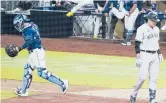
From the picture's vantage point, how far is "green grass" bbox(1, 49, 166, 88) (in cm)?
1417

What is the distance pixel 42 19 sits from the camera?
84.7 ft

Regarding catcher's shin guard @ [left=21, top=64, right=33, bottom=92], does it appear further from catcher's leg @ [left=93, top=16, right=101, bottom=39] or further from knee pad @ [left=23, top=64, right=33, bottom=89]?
catcher's leg @ [left=93, top=16, right=101, bottom=39]

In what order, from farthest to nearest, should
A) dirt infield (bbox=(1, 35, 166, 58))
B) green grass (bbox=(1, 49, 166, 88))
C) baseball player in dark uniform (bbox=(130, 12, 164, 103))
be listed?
dirt infield (bbox=(1, 35, 166, 58)) < green grass (bbox=(1, 49, 166, 88)) < baseball player in dark uniform (bbox=(130, 12, 164, 103))

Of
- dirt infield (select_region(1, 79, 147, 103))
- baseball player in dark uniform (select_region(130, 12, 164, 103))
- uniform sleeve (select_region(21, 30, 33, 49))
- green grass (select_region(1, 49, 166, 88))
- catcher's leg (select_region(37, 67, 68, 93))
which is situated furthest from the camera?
green grass (select_region(1, 49, 166, 88))

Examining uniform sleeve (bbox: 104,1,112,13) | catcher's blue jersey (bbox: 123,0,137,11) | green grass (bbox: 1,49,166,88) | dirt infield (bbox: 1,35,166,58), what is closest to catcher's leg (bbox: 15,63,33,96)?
green grass (bbox: 1,49,166,88)

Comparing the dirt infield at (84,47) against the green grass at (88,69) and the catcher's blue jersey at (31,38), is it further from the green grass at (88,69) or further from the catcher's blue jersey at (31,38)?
the catcher's blue jersey at (31,38)

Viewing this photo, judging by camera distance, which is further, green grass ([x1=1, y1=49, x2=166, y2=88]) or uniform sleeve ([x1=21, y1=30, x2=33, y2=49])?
green grass ([x1=1, y1=49, x2=166, y2=88])

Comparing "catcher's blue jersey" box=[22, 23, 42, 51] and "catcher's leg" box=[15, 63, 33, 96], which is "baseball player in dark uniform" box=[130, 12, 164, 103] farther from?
"catcher's leg" box=[15, 63, 33, 96]

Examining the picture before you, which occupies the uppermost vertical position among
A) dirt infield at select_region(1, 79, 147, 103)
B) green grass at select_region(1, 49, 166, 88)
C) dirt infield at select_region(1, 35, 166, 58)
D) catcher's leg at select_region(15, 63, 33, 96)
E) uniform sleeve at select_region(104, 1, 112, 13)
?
uniform sleeve at select_region(104, 1, 112, 13)

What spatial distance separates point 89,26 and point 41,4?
3028 millimetres

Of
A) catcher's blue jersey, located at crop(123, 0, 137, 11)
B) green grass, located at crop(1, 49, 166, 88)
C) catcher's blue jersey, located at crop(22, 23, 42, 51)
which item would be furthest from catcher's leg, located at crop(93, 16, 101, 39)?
catcher's blue jersey, located at crop(22, 23, 42, 51)

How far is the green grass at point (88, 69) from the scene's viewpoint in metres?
14.2

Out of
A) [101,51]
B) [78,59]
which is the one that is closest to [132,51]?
[101,51]

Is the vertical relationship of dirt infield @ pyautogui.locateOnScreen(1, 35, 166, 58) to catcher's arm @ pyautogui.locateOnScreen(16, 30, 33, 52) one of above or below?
below
